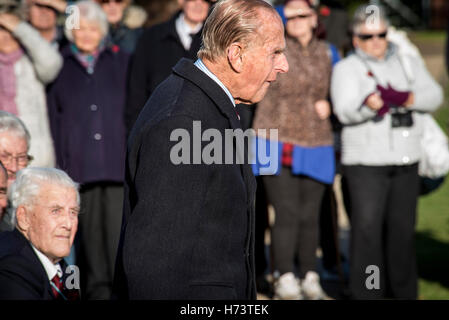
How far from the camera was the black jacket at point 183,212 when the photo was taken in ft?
8.57

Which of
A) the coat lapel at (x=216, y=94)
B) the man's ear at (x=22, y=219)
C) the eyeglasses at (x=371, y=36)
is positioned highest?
the eyeglasses at (x=371, y=36)

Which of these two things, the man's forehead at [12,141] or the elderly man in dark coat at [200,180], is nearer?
the elderly man in dark coat at [200,180]

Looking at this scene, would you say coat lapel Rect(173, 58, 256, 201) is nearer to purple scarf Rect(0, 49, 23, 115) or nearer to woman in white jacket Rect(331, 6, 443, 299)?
woman in white jacket Rect(331, 6, 443, 299)

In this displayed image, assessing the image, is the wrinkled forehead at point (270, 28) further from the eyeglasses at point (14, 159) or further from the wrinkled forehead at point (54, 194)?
the eyeglasses at point (14, 159)

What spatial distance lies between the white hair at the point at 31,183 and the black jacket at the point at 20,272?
34 cm

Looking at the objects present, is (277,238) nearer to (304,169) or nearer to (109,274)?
(304,169)

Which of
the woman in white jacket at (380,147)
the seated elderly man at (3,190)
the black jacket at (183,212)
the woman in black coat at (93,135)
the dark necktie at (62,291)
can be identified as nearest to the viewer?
the black jacket at (183,212)

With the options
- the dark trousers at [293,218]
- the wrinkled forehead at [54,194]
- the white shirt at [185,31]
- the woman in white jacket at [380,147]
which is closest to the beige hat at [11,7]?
the white shirt at [185,31]

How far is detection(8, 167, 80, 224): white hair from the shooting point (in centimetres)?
376

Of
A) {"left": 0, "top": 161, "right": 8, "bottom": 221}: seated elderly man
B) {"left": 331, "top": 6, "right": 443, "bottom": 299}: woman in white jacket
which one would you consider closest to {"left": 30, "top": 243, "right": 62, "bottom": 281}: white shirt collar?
{"left": 0, "top": 161, "right": 8, "bottom": 221}: seated elderly man

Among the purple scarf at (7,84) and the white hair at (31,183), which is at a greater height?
the purple scarf at (7,84)

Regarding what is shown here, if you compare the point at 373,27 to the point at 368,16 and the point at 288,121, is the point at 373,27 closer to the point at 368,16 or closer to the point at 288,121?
the point at 368,16

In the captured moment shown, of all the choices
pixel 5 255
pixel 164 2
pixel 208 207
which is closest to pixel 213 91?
pixel 208 207

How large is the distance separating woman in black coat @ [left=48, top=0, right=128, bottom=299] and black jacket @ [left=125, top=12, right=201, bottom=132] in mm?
206
